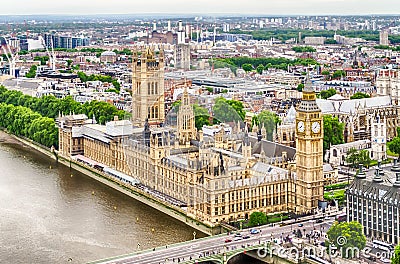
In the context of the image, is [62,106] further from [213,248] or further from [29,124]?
[213,248]

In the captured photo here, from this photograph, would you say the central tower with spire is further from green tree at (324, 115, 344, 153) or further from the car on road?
the car on road

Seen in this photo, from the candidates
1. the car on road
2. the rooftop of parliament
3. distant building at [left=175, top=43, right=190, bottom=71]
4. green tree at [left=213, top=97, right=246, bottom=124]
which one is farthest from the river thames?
distant building at [left=175, top=43, right=190, bottom=71]

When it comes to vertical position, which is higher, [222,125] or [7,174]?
[222,125]

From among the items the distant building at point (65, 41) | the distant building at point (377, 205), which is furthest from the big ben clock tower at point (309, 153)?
the distant building at point (65, 41)

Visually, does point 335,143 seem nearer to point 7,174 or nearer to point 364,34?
point 7,174

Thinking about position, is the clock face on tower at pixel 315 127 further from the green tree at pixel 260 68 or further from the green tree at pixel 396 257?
the green tree at pixel 260 68

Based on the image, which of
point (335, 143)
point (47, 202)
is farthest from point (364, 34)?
point (47, 202)

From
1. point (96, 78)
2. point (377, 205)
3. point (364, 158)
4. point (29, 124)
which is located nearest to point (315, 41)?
point (96, 78)

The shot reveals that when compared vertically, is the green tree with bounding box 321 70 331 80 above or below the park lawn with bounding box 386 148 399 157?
above
